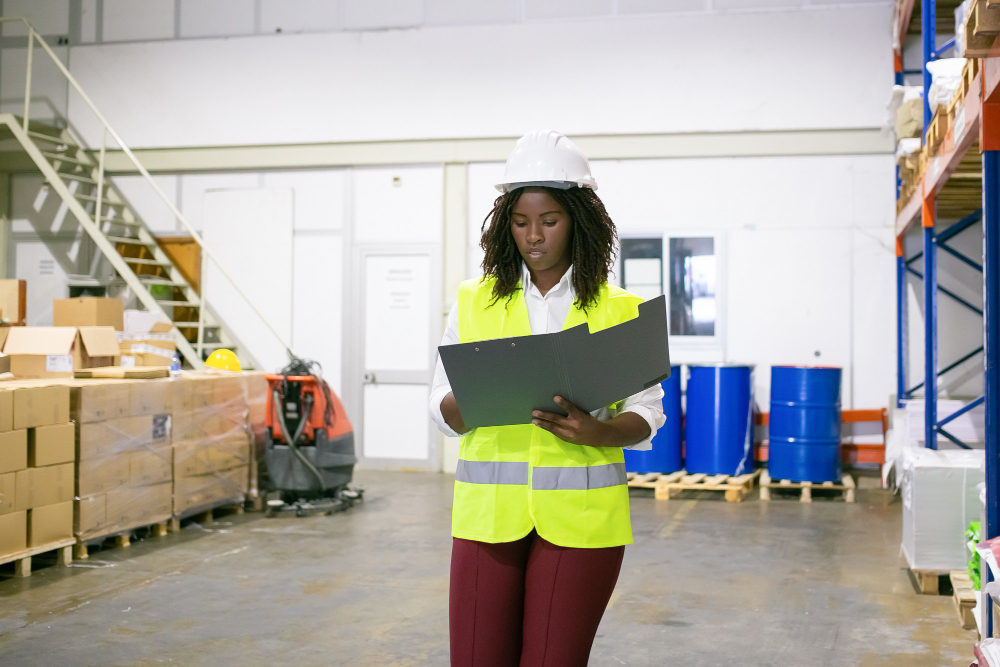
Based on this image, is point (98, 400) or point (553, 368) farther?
point (98, 400)

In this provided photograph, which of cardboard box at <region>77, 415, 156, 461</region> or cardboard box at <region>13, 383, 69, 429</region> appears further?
Result: cardboard box at <region>77, 415, 156, 461</region>

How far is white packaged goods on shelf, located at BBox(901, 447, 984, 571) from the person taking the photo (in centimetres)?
472

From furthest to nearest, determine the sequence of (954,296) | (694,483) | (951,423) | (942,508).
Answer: (954,296), (694,483), (951,423), (942,508)

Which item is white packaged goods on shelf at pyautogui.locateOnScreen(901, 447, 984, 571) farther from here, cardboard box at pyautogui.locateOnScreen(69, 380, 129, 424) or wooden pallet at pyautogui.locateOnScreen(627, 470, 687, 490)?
cardboard box at pyautogui.locateOnScreen(69, 380, 129, 424)

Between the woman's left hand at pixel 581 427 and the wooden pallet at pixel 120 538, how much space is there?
4888 millimetres

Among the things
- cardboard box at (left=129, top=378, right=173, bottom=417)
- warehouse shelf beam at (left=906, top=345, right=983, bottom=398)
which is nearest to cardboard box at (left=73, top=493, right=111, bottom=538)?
cardboard box at (left=129, top=378, right=173, bottom=417)

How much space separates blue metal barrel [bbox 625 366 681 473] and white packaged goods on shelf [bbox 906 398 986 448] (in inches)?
78.8

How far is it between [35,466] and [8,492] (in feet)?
0.80

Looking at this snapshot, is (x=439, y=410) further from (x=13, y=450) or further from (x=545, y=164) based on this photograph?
(x=13, y=450)

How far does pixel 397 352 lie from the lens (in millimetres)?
10039

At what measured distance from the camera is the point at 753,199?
9352 mm

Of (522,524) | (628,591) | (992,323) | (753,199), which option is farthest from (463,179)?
(522,524)

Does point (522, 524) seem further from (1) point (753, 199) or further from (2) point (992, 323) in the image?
(1) point (753, 199)

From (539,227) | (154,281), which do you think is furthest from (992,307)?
(154,281)
